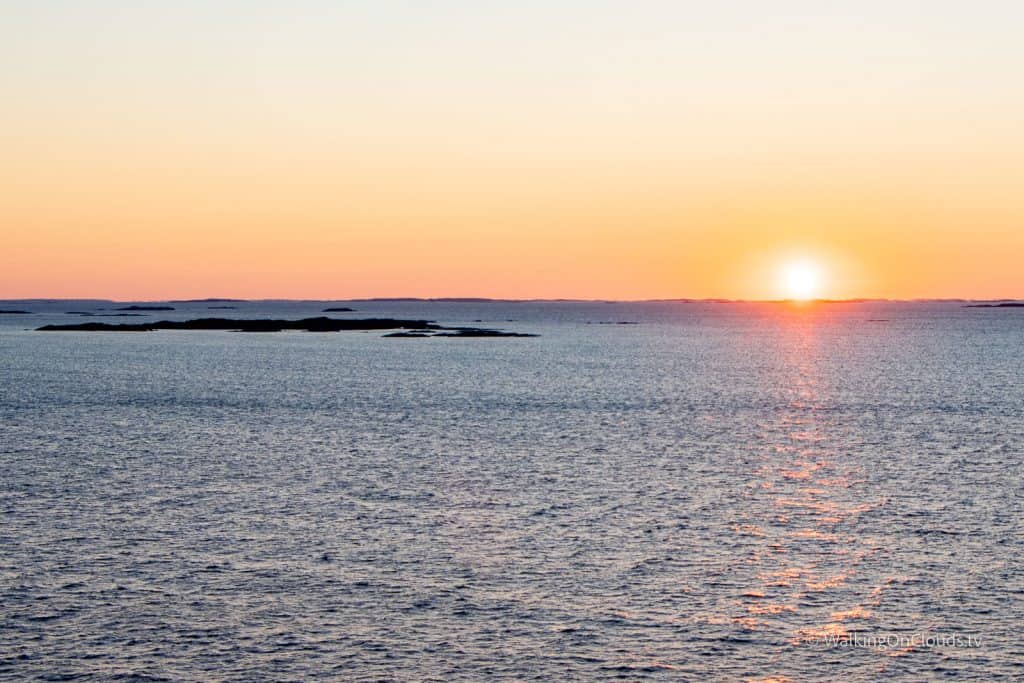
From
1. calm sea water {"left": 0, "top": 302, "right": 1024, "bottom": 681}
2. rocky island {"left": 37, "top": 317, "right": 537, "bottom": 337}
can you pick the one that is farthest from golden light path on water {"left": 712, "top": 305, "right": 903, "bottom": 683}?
rocky island {"left": 37, "top": 317, "right": 537, "bottom": 337}

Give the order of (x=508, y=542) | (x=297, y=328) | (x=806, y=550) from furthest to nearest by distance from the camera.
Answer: (x=297, y=328) → (x=508, y=542) → (x=806, y=550)

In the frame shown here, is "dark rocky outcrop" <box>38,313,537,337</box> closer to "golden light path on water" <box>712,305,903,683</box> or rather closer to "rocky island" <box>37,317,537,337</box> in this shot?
"rocky island" <box>37,317,537,337</box>

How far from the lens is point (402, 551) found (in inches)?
1072

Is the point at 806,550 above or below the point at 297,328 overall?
below

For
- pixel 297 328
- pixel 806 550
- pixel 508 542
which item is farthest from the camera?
pixel 297 328

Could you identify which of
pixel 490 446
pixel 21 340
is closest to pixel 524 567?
pixel 490 446

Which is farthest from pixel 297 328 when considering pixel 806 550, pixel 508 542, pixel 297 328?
pixel 806 550

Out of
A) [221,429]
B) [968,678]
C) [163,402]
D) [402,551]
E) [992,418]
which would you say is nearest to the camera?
[968,678]

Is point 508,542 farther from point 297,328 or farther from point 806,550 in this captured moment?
point 297,328

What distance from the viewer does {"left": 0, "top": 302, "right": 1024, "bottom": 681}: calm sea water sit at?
66.3 ft

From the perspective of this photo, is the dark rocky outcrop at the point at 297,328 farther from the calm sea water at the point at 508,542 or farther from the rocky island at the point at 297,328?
the calm sea water at the point at 508,542

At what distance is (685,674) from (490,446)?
2826cm

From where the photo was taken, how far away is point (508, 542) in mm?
28312

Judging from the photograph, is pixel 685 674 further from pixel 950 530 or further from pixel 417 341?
pixel 417 341
